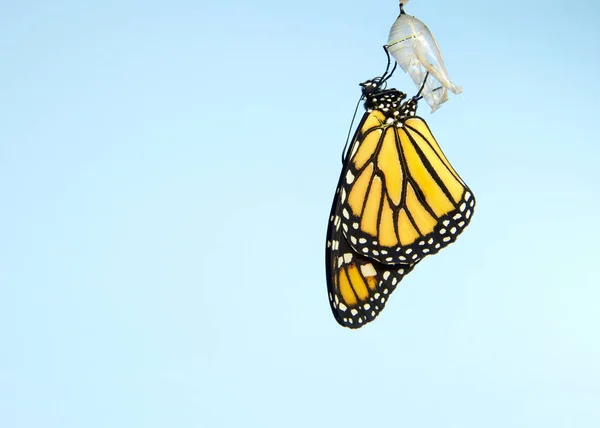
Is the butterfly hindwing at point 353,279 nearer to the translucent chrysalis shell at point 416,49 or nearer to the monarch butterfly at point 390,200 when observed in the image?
the monarch butterfly at point 390,200

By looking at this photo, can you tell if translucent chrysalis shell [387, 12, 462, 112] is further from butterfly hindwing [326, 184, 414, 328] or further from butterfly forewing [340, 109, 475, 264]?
butterfly hindwing [326, 184, 414, 328]

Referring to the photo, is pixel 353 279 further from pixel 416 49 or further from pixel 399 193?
pixel 416 49

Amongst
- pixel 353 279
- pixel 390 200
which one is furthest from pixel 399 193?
pixel 353 279

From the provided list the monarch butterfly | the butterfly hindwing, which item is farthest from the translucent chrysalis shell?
the butterfly hindwing

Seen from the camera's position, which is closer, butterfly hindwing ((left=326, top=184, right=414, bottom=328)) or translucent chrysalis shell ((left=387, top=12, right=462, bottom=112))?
translucent chrysalis shell ((left=387, top=12, right=462, bottom=112))

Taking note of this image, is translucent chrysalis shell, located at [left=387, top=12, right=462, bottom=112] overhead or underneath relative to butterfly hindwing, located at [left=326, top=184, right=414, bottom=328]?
overhead

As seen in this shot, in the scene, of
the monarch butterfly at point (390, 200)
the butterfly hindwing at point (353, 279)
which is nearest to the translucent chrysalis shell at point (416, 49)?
the monarch butterfly at point (390, 200)

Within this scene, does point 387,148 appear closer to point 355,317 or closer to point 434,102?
point 434,102
